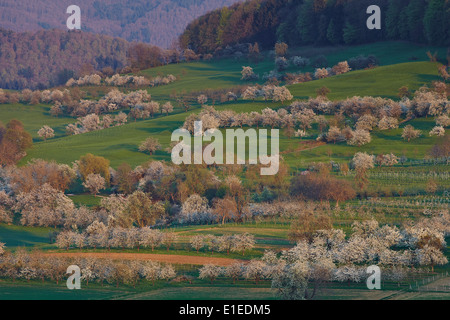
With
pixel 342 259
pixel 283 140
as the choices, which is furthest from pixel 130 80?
pixel 342 259

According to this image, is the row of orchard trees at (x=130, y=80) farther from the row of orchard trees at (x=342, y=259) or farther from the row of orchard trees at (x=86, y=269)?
the row of orchard trees at (x=342, y=259)

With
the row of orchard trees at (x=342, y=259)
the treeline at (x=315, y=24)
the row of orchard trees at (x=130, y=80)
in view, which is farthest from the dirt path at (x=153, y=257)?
the row of orchard trees at (x=130, y=80)

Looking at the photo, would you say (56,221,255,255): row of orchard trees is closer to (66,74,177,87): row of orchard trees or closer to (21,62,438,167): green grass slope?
(21,62,438,167): green grass slope

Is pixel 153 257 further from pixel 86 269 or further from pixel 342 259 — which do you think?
pixel 342 259

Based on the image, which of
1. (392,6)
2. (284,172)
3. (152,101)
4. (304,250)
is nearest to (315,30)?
(392,6)

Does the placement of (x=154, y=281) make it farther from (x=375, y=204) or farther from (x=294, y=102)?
(x=294, y=102)

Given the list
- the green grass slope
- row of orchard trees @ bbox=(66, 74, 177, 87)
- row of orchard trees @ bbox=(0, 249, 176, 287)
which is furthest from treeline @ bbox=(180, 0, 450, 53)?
row of orchard trees @ bbox=(0, 249, 176, 287)
